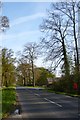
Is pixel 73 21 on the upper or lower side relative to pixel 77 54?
upper

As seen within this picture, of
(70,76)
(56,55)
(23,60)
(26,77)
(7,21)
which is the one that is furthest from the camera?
(26,77)

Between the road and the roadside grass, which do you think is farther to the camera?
the roadside grass

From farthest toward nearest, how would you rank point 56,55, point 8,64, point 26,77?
point 26,77
point 8,64
point 56,55

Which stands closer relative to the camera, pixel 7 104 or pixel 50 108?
pixel 50 108

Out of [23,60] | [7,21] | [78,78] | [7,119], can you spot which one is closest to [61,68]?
[78,78]

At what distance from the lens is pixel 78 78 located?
43250mm

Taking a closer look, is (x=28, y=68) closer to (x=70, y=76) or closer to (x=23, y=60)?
(x=23, y=60)

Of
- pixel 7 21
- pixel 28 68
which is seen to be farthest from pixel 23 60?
pixel 7 21

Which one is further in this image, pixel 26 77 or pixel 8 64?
pixel 26 77

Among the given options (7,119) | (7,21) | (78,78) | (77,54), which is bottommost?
(7,119)

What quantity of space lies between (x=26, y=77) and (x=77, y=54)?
79.4 meters

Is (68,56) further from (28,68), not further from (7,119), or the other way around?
(28,68)

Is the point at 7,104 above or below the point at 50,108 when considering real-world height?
above

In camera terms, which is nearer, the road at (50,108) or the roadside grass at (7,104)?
the road at (50,108)
